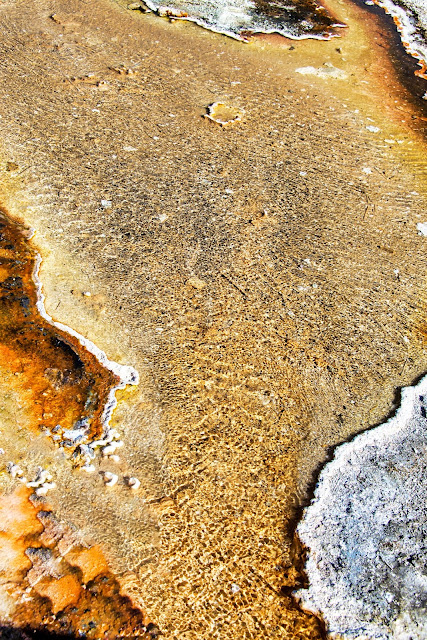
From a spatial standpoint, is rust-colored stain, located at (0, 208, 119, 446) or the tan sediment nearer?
the tan sediment

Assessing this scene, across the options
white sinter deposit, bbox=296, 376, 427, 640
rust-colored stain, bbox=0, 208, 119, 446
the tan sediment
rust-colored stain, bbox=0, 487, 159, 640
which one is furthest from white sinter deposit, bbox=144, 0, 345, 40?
rust-colored stain, bbox=0, 487, 159, 640

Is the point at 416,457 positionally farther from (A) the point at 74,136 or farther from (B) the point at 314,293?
(A) the point at 74,136

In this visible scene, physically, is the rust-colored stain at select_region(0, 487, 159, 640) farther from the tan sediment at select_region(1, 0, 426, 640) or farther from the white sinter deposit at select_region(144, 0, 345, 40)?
the white sinter deposit at select_region(144, 0, 345, 40)

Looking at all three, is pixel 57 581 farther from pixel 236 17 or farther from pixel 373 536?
pixel 236 17

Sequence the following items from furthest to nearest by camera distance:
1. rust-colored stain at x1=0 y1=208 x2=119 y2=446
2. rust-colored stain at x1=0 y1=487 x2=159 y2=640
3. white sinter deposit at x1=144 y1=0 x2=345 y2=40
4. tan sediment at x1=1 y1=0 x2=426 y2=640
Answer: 1. white sinter deposit at x1=144 y1=0 x2=345 y2=40
2. rust-colored stain at x1=0 y1=208 x2=119 y2=446
3. tan sediment at x1=1 y1=0 x2=426 y2=640
4. rust-colored stain at x1=0 y1=487 x2=159 y2=640

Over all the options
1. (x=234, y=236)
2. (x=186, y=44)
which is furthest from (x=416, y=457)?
(x=186, y=44)

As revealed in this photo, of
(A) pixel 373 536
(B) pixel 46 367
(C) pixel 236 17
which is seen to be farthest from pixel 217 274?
(C) pixel 236 17
